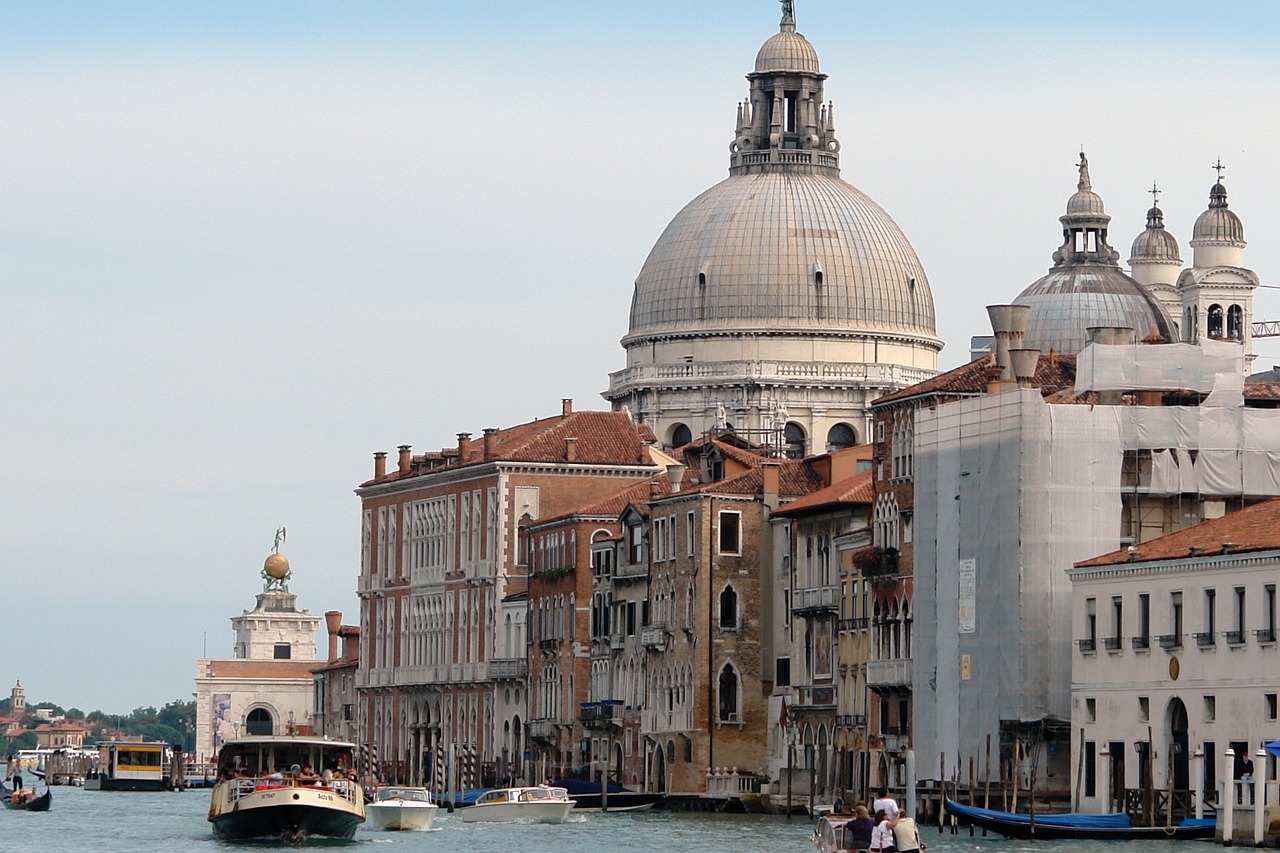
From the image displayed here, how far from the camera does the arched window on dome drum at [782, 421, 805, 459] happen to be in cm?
10750

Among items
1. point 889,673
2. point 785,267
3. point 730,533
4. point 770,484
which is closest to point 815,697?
point 730,533

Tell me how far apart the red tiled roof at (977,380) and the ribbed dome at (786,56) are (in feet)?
130

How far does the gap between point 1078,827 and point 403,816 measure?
19406 millimetres

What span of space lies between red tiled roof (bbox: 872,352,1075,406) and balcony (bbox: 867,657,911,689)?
5.55 meters

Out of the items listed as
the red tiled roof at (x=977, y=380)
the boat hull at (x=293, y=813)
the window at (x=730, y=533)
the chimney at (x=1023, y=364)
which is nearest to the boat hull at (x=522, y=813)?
the window at (x=730, y=533)

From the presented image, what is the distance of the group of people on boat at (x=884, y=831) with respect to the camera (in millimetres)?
45781

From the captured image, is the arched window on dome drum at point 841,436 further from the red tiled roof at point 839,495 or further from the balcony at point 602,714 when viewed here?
the red tiled roof at point 839,495

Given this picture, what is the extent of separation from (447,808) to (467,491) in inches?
748

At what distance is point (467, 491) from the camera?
102062 mm

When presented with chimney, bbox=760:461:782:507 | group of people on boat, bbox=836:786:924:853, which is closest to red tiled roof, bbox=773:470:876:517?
chimney, bbox=760:461:782:507

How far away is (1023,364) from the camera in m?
69.2

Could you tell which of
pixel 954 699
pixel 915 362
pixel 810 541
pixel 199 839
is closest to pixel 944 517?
pixel 954 699

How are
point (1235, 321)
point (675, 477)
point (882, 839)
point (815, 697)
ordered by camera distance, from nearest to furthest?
point (882, 839)
point (815, 697)
point (675, 477)
point (1235, 321)

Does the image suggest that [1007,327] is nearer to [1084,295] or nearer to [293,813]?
[293,813]
